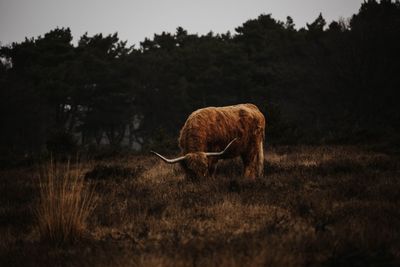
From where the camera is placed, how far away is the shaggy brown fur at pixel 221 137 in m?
7.85

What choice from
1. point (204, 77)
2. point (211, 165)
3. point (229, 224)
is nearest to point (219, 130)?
point (211, 165)

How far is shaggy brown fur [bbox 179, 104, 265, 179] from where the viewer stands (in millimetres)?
7853

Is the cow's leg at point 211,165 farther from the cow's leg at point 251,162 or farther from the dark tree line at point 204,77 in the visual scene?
the dark tree line at point 204,77

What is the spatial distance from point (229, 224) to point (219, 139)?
148 inches

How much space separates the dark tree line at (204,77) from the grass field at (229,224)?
18187mm

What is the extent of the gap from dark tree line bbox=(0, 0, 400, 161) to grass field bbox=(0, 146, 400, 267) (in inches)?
716

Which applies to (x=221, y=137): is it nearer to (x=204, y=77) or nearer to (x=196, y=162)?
(x=196, y=162)

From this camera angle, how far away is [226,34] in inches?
1892

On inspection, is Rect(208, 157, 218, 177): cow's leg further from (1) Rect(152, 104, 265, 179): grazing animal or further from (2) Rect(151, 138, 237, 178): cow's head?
(2) Rect(151, 138, 237, 178): cow's head

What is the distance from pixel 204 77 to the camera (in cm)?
3778

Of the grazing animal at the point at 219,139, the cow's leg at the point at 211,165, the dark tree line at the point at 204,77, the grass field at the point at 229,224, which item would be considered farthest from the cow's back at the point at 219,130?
the dark tree line at the point at 204,77

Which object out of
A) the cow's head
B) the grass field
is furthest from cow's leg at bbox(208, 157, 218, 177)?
the grass field

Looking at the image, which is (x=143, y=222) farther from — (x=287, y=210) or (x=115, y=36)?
(x=115, y=36)

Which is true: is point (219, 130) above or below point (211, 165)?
above
